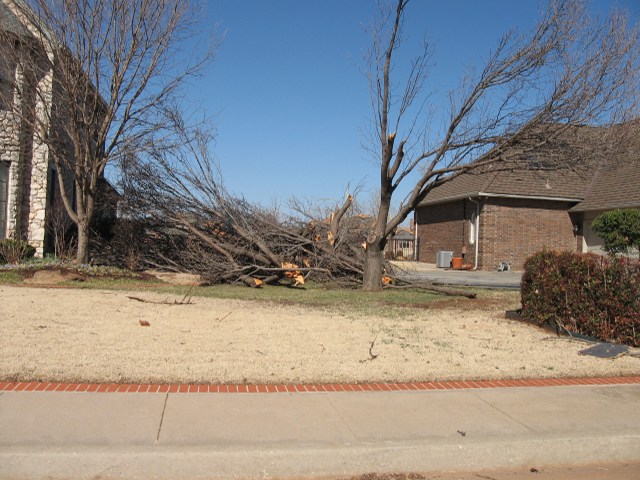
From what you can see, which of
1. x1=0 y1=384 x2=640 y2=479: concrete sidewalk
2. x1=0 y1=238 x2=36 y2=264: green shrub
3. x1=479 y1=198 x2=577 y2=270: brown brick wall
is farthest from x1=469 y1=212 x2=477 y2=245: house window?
x1=0 y1=384 x2=640 y2=479: concrete sidewalk

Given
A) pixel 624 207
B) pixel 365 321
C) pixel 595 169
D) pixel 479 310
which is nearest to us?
pixel 365 321

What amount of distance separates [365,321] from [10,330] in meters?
5.14

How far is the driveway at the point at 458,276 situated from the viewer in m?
16.3

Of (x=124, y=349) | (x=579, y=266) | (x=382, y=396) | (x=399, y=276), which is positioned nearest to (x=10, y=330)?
(x=124, y=349)

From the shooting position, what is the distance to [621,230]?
19.8m

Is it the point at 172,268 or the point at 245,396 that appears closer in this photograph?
the point at 245,396

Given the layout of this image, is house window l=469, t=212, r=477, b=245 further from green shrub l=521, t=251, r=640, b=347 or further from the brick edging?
the brick edging

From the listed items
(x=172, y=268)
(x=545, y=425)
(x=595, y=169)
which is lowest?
(x=545, y=425)

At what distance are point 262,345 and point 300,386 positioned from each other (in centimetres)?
159

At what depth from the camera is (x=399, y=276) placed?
51.1ft

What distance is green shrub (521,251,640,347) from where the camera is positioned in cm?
829

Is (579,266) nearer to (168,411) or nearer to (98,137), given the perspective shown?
(168,411)

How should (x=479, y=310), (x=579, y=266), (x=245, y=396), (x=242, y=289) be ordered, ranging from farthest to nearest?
(x=242, y=289) < (x=479, y=310) < (x=579, y=266) < (x=245, y=396)

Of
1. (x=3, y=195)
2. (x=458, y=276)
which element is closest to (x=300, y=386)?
(x=3, y=195)
